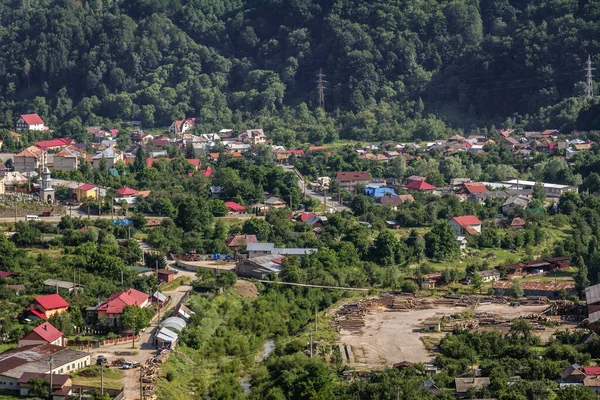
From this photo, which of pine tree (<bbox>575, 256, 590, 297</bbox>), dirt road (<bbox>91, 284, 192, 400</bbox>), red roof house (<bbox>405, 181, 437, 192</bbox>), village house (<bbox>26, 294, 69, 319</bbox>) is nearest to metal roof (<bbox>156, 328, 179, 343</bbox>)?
dirt road (<bbox>91, 284, 192, 400</bbox>)

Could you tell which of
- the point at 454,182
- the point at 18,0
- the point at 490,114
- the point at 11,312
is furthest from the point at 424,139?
the point at 18,0

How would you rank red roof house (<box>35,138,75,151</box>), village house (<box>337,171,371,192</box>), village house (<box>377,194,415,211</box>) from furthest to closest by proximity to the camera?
red roof house (<box>35,138,75,151</box>) < village house (<box>337,171,371,192</box>) < village house (<box>377,194,415,211</box>)

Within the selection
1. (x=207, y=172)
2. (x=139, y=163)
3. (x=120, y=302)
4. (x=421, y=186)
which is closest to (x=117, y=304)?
(x=120, y=302)

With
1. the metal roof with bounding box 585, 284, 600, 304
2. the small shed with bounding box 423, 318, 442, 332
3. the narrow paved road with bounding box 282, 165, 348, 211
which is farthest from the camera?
the narrow paved road with bounding box 282, 165, 348, 211

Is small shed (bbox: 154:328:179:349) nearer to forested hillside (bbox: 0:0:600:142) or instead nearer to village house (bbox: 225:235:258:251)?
village house (bbox: 225:235:258:251)

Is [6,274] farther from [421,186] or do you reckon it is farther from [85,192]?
[421,186]

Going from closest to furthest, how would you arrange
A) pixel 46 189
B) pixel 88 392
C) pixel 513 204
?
1. pixel 88 392
2. pixel 46 189
3. pixel 513 204
